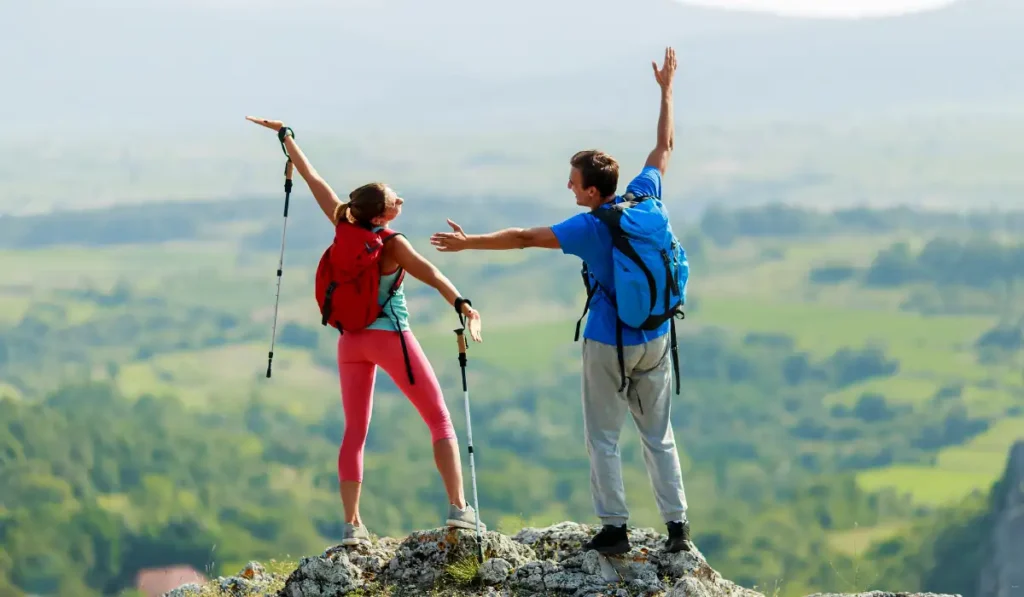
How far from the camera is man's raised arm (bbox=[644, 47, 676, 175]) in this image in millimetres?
9383

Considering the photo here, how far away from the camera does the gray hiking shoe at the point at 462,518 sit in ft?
32.1

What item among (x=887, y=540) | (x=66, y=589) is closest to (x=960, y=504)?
(x=887, y=540)

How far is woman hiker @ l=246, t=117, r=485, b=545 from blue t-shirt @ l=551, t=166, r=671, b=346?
0.93m

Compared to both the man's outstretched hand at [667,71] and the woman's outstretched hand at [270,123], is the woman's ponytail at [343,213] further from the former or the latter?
the man's outstretched hand at [667,71]

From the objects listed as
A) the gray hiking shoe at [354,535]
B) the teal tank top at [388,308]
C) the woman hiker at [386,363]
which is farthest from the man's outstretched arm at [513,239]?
the gray hiking shoe at [354,535]

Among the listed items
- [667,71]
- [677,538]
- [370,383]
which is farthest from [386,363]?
[667,71]

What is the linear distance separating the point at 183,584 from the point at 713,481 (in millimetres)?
181877

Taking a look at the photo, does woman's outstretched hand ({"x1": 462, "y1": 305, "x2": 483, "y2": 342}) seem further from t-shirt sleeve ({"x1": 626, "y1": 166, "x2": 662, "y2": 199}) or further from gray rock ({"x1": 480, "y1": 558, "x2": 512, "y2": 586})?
gray rock ({"x1": 480, "y1": 558, "x2": 512, "y2": 586})

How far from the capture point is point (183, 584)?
11.1m

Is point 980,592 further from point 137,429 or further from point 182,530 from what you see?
point 137,429

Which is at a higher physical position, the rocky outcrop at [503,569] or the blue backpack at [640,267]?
the blue backpack at [640,267]

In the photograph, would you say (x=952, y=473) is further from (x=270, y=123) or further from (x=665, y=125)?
(x=270, y=123)

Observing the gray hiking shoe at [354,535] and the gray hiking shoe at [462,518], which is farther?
the gray hiking shoe at [354,535]

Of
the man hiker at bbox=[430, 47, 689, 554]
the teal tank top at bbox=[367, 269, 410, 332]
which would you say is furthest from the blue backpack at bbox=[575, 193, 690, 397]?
the teal tank top at bbox=[367, 269, 410, 332]
